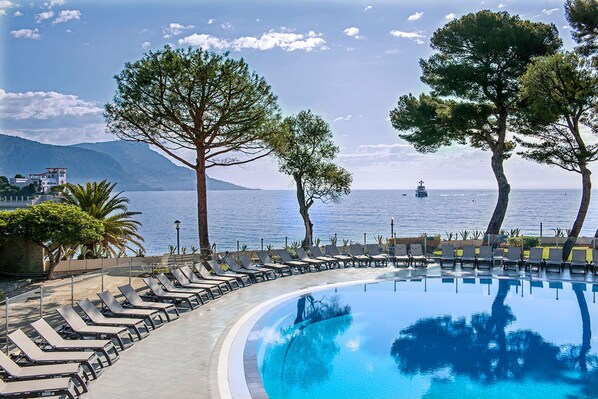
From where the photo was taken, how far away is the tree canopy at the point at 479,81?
2275cm

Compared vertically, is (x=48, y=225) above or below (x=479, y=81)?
below

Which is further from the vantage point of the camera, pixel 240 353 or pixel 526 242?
pixel 526 242

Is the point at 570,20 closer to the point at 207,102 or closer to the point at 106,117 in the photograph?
the point at 207,102

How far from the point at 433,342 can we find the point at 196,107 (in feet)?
38.8

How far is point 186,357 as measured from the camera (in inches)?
357

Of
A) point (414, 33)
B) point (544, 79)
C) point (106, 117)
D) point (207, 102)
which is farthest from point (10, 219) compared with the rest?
point (544, 79)

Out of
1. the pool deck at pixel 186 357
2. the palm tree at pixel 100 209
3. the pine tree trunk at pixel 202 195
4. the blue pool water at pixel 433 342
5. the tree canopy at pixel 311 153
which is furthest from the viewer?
the tree canopy at pixel 311 153

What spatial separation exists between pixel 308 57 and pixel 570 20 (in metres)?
11.7

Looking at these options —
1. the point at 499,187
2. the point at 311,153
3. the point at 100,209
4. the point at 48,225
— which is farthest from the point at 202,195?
the point at 499,187

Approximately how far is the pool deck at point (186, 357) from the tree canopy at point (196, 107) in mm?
5994

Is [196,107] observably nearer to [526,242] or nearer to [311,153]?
[311,153]

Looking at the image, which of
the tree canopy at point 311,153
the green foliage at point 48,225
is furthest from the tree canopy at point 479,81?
the green foliage at point 48,225

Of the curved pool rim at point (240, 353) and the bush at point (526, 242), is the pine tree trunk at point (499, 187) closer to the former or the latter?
the bush at point (526, 242)

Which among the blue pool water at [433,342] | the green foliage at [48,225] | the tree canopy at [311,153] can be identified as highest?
the tree canopy at [311,153]
